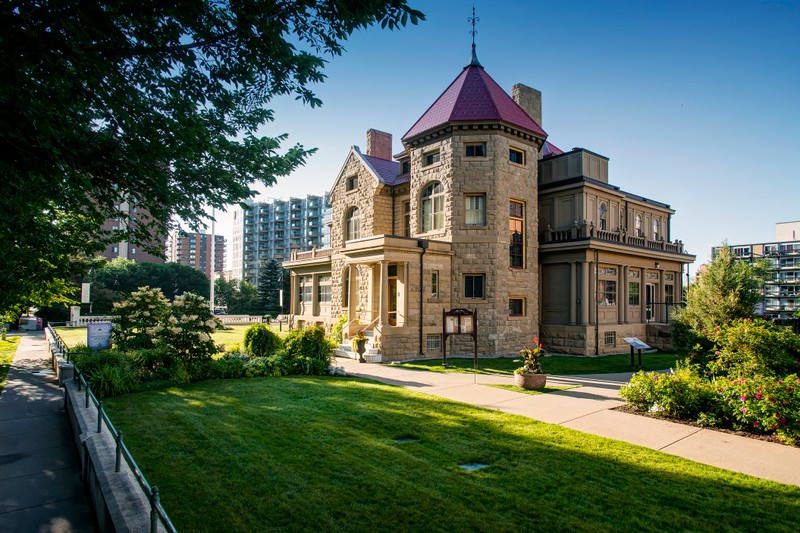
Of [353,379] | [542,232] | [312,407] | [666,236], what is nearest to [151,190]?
[312,407]

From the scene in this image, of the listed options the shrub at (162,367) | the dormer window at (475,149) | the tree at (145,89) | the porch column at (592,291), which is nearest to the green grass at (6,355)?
the shrub at (162,367)

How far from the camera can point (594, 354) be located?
23031 mm

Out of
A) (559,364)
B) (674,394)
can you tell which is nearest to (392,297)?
(559,364)

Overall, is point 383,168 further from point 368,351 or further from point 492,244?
point 368,351

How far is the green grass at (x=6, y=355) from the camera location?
50.6ft

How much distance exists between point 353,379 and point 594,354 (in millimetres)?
13640

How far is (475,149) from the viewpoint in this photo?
73.7ft

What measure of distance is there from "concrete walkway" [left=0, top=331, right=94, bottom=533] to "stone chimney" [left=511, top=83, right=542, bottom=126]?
26091 millimetres

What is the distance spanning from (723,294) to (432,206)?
1314 cm

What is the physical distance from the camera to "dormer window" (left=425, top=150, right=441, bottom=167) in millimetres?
23281

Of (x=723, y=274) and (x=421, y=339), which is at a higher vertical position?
(x=723, y=274)

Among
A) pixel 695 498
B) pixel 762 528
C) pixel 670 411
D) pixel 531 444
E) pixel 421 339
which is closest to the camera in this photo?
pixel 762 528

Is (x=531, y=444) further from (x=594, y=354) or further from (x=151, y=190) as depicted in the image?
(x=594, y=354)

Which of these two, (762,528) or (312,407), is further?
(312,407)
